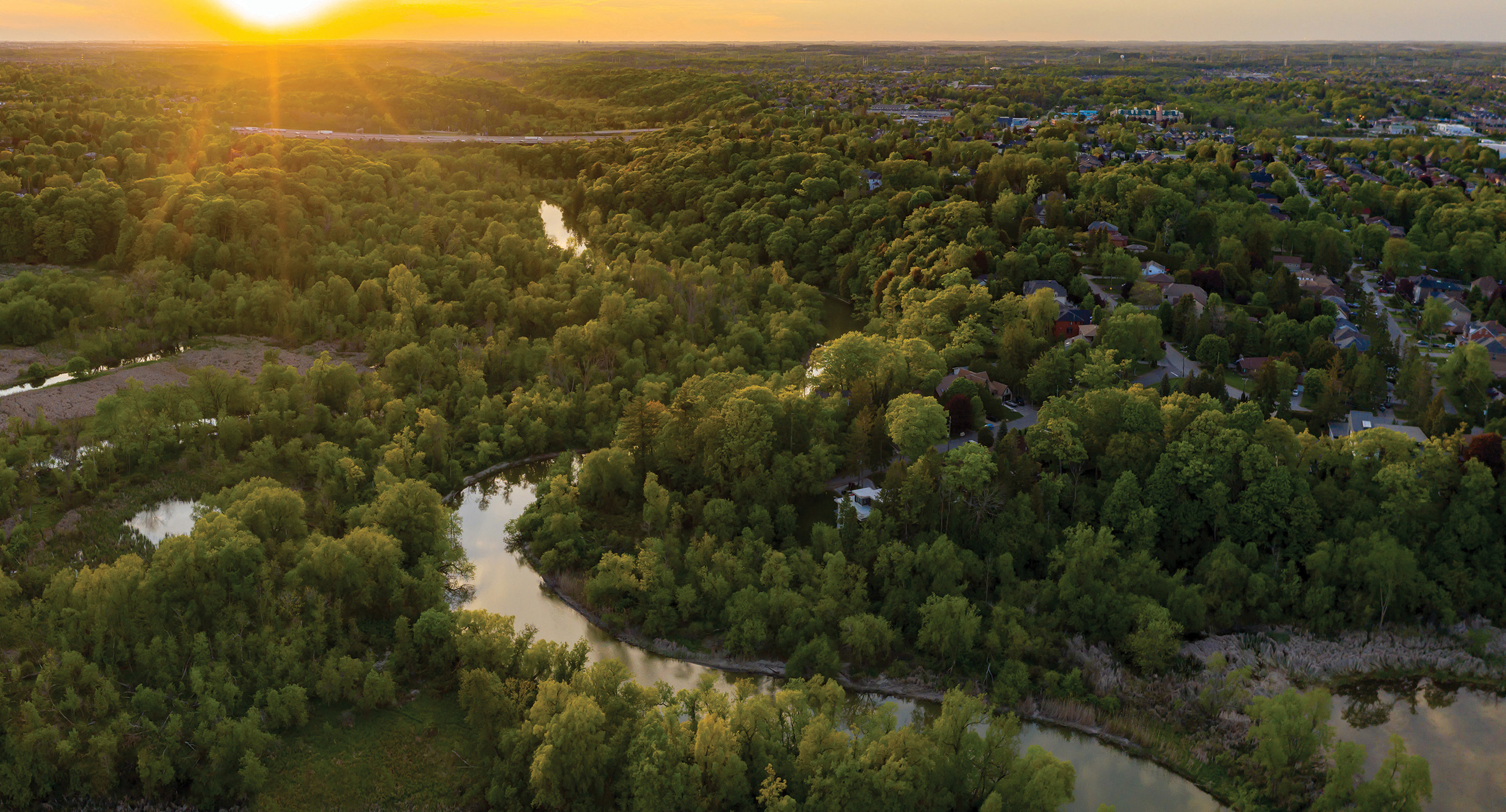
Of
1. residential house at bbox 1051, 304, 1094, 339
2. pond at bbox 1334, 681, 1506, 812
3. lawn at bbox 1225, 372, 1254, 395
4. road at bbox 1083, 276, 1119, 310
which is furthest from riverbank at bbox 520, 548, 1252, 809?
road at bbox 1083, 276, 1119, 310

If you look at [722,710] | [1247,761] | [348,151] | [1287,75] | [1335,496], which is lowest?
[1247,761]

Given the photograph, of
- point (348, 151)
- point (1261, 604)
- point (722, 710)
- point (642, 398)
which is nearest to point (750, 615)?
point (722, 710)

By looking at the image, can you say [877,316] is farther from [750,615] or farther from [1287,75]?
[1287,75]

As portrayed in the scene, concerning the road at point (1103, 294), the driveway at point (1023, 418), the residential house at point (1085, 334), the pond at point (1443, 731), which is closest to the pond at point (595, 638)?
the pond at point (1443, 731)

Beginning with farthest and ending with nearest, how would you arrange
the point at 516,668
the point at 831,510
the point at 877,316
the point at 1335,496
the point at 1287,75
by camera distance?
1. the point at 1287,75
2. the point at 877,316
3. the point at 831,510
4. the point at 1335,496
5. the point at 516,668

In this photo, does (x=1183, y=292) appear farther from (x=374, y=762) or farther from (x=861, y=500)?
(x=374, y=762)

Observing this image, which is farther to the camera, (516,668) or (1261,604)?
(1261,604)
